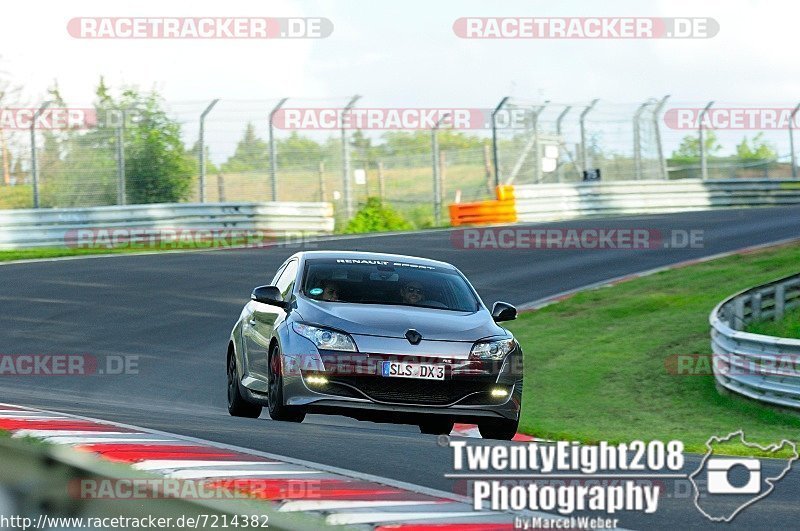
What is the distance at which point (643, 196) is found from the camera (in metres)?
36.9

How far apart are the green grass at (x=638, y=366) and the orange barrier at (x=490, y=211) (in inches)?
380

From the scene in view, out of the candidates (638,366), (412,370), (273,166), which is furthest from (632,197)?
(412,370)

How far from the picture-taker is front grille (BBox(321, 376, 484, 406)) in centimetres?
1015

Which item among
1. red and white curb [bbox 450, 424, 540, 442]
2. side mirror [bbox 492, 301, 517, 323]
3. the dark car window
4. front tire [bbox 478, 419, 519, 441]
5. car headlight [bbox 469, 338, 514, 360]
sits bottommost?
red and white curb [bbox 450, 424, 540, 442]

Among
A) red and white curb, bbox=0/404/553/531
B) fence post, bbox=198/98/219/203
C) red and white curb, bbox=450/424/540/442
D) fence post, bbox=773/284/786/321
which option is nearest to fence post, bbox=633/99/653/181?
fence post, bbox=198/98/219/203

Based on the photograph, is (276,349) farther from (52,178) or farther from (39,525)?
Result: (52,178)

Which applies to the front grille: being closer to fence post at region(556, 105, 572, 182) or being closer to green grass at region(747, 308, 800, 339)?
green grass at region(747, 308, 800, 339)

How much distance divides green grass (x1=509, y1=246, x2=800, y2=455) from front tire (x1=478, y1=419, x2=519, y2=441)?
0.62 m

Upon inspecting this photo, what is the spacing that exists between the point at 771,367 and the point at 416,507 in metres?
8.25

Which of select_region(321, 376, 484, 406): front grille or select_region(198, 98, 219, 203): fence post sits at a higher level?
select_region(198, 98, 219, 203): fence post

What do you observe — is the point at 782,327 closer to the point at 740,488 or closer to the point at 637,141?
the point at 740,488

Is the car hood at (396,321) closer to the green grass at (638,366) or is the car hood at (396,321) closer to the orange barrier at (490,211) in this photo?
the green grass at (638,366)

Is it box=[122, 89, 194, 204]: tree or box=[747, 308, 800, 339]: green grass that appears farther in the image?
box=[122, 89, 194, 204]: tree

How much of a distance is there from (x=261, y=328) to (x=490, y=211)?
2286 cm
